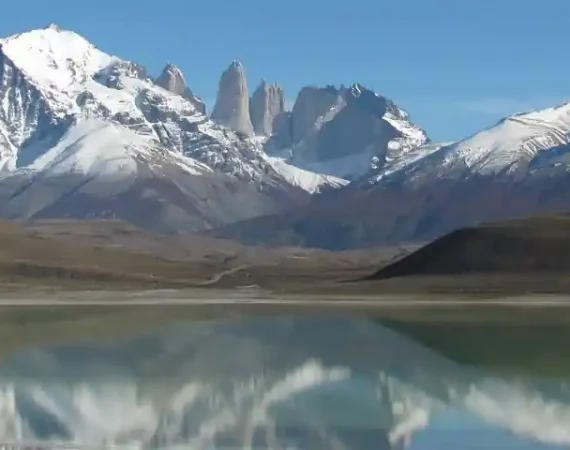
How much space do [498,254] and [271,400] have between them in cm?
14289

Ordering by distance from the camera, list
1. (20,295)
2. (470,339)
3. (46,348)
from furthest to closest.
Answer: (20,295), (470,339), (46,348)

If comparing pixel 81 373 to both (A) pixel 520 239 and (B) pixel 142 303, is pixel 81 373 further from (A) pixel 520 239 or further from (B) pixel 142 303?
(A) pixel 520 239

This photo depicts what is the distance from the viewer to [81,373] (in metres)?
56.6

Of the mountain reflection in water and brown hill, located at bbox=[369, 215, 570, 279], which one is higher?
brown hill, located at bbox=[369, 215, 570, 279]

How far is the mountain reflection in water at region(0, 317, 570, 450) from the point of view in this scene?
38750mm

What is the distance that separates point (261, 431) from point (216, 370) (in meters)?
19.9

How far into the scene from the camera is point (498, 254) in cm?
18625

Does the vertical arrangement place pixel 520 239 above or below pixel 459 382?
above

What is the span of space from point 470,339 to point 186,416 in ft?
125

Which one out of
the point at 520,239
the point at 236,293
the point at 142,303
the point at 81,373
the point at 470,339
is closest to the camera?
the point at 81,373

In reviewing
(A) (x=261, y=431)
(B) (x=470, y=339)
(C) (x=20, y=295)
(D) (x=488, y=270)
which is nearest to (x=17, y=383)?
(A) (x=261, y=431)

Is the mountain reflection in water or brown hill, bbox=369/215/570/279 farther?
brown hill, bbox=369/215/570/279

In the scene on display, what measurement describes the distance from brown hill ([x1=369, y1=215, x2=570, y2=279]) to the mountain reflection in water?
11002 cm

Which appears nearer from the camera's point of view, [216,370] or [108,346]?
[216,370]
